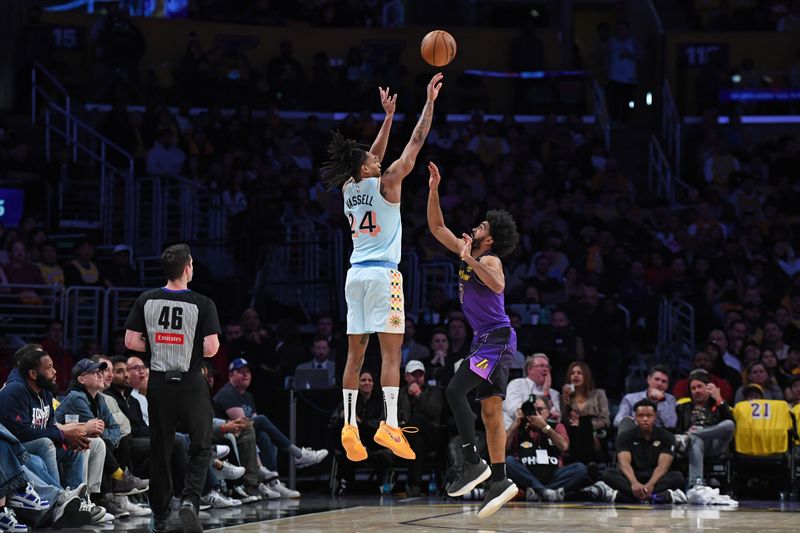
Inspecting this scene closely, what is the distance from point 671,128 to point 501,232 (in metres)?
15.6

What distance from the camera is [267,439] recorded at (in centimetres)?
1538

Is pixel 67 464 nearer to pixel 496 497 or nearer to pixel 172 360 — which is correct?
pixel 172 360

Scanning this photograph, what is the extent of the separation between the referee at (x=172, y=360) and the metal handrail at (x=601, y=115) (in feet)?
52.3

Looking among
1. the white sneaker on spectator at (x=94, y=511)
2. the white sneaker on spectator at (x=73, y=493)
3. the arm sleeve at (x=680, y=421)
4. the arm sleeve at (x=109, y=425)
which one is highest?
the arm sleeve at (x=109, y=425)

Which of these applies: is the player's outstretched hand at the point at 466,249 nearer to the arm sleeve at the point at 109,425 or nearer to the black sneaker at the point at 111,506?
the arm sleeve at the point at 109,425

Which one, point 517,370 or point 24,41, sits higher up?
point 24,41

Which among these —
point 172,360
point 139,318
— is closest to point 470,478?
point 172,360

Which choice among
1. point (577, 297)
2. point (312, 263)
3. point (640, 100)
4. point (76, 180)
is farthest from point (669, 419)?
point (640, 100)

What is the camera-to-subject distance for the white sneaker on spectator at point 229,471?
14.2 m

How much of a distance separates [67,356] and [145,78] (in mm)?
10249

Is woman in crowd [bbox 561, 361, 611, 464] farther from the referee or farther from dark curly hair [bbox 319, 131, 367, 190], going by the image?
the referee

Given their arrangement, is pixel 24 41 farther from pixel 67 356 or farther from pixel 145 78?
pixel 67 356

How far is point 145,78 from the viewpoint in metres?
24.9

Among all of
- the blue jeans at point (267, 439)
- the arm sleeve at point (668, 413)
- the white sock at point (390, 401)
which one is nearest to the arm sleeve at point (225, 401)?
the blue jeans at point (267, 439)
